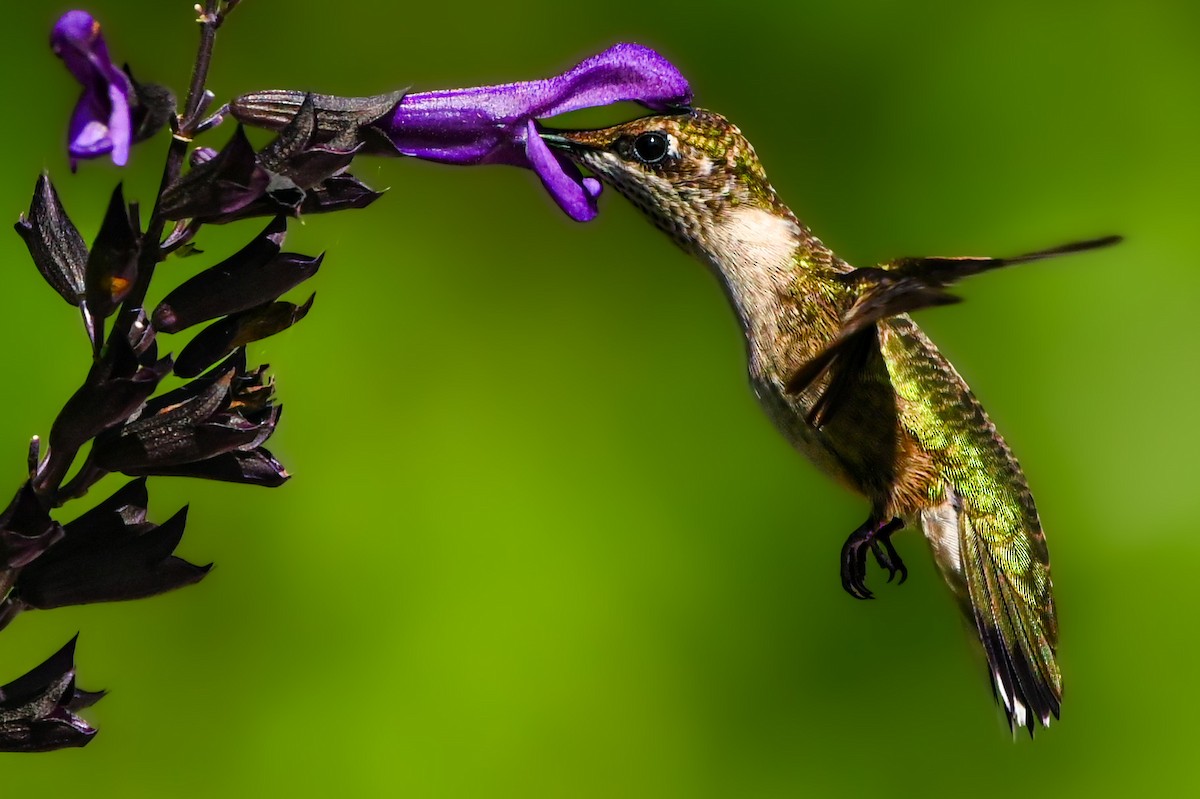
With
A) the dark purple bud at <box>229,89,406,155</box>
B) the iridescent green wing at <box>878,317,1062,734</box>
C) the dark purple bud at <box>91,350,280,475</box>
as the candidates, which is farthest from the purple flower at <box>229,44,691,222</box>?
the iridescent green wing at <box>878,317,1062,734</box>

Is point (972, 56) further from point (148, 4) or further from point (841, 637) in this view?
point (148, 4)

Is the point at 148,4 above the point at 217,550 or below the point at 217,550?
above

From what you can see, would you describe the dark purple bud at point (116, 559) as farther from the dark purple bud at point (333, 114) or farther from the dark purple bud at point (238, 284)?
the dark purple bud at point (333, 114)

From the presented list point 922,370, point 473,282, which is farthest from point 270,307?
point 473,282

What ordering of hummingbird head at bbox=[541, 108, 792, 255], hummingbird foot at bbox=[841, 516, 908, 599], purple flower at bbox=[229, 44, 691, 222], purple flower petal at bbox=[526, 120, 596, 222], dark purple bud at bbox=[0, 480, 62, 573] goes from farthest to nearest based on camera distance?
hummingbird head at bbox=[541, 108, 792, 255], hummingbird foot at bbox=[841, 516, 908, 599], purple flower petal at bbox=[526, 120, 596, 222], purple flower at bbox=[229, 44, 691, 222], dark purple bud at bbox=[0, 480, 62, 573]

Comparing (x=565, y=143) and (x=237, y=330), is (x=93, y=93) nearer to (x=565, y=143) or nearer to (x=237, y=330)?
(x=237, y=330)

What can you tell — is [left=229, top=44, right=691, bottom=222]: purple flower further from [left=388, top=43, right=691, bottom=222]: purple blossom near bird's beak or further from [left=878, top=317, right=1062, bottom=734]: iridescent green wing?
[left=878, top=317, right=1062, bottom=734]: iridescent green wing
